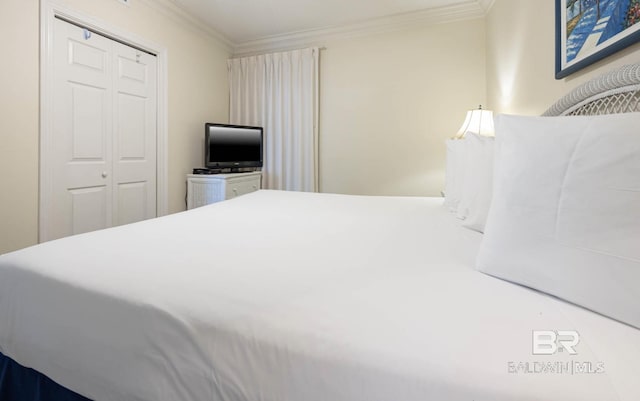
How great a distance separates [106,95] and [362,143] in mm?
2578

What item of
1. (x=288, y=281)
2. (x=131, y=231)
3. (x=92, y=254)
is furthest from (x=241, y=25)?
(x=288, y=281)

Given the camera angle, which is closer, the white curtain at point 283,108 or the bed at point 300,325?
the bed at point 300,325

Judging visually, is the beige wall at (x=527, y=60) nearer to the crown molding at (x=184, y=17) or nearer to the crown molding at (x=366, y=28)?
the crown molding at (x=366, y=28)

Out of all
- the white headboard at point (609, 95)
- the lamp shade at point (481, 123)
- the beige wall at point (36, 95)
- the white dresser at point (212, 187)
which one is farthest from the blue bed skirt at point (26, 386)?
the lamp shade at point (481, 123)

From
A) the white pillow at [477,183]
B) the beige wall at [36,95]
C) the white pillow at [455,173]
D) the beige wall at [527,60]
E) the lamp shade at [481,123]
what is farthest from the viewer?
the lamp shade at [481,123]

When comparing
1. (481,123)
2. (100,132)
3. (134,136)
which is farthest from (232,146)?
(481,123)

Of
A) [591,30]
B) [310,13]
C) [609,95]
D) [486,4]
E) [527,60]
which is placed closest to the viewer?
[609,95]

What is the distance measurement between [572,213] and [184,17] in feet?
Result: 12.9

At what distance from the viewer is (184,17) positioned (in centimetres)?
334

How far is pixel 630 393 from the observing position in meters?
0.41

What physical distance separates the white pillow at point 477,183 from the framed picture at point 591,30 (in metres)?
0.52

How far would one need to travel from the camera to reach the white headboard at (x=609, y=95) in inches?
38.9

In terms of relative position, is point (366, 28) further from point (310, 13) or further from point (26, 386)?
point (26, 386)

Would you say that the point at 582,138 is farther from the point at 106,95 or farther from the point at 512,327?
the point at 106,95
